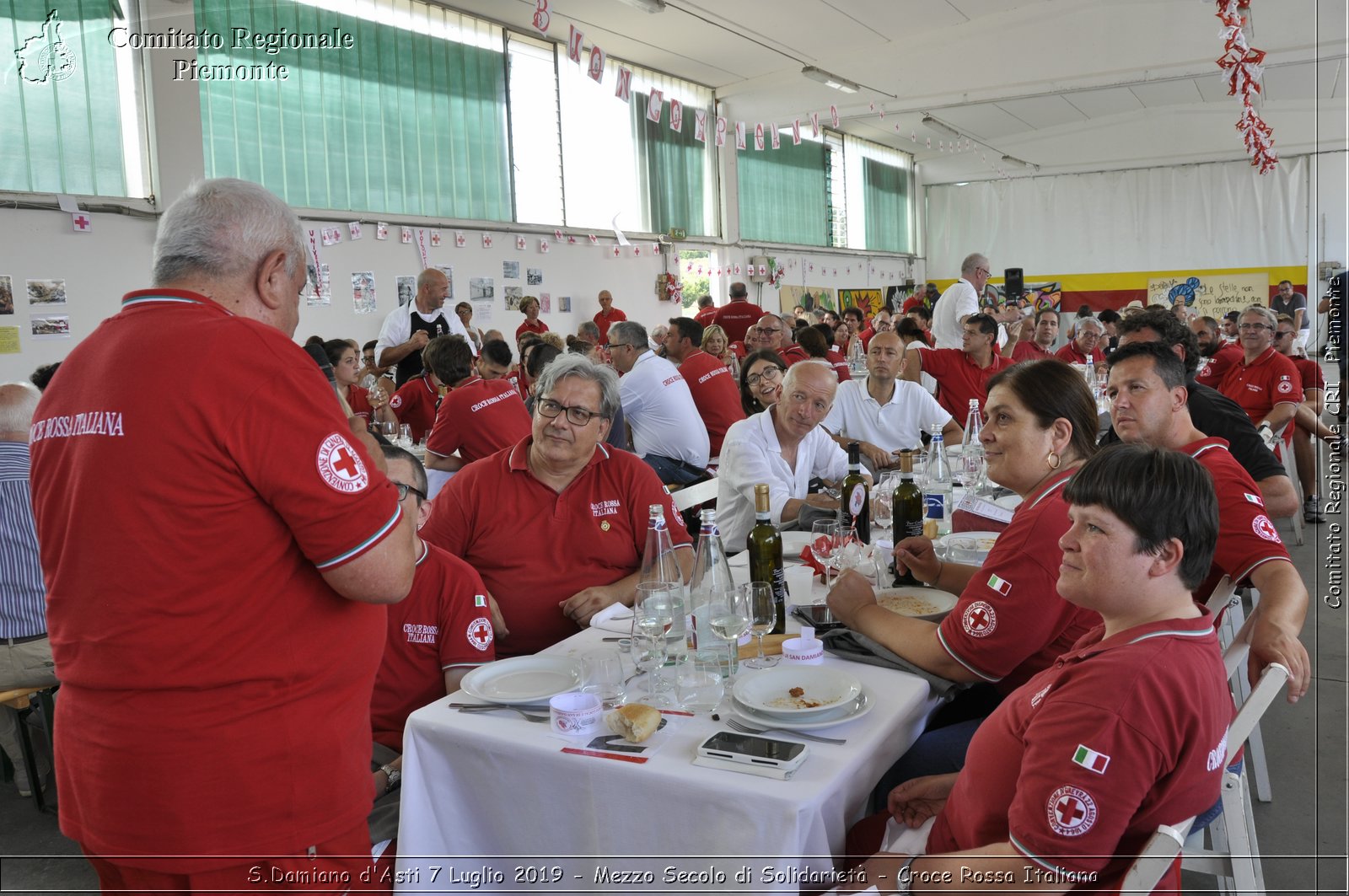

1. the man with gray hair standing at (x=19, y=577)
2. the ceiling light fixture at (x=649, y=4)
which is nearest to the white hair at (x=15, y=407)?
the man with gray hair standing at (x=19, y=577)

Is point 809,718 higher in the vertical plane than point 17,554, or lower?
lower

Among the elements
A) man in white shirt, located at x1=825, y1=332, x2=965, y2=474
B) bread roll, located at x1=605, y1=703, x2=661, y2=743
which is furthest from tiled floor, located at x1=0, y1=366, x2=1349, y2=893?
man in white shirt, located at x1=825, y1=332, x2=965, y2=474

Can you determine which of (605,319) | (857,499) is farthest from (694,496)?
(605,319)

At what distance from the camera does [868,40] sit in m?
11.4

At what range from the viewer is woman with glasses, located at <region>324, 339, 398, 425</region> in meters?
5.90

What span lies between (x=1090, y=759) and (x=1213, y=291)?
64.3 feet

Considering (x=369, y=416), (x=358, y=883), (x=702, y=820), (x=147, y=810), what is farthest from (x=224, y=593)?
(x=369, y=416)

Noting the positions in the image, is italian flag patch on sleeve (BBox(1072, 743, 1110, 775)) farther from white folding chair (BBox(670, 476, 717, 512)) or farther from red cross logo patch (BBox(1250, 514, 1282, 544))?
white folding chair (BBox(670, 476, 717, 512))

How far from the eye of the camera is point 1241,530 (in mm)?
2229

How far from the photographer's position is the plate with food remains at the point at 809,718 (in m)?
1.63

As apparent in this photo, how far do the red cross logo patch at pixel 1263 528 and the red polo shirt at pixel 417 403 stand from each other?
4920 mm

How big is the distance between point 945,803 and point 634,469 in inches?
53.9

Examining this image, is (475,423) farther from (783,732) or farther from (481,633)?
(783,732)

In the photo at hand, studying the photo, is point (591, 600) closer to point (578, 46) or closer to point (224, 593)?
point (224, 593)
